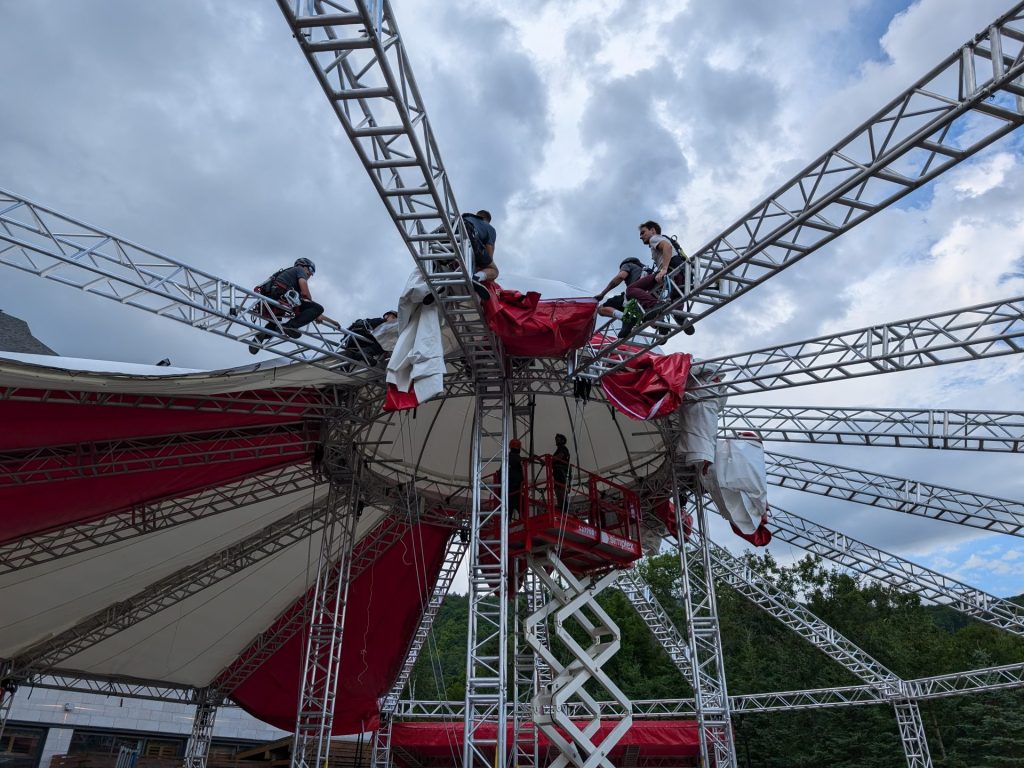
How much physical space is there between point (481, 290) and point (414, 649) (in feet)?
50.8

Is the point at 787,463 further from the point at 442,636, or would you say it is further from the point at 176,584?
the point at 442,636

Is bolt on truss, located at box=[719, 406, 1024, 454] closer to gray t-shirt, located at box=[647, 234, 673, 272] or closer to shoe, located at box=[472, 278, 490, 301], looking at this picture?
gray t-shirt, located at box=[647, 234, 673, 272]

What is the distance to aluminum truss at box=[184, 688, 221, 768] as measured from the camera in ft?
76.8

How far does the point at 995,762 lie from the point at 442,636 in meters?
29.8

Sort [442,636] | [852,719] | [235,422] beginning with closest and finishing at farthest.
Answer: [235,422] < [852,719] < [442,636]

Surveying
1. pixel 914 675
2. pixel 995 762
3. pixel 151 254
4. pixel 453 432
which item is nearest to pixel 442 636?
pixel 914 675

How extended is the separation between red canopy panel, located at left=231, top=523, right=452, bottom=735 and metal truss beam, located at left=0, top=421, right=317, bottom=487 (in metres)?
5.02

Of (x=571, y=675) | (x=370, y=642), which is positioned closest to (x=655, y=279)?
(x=571, y=675)

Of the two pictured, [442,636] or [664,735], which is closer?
[664,735]

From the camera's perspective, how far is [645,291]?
1003 centimetres

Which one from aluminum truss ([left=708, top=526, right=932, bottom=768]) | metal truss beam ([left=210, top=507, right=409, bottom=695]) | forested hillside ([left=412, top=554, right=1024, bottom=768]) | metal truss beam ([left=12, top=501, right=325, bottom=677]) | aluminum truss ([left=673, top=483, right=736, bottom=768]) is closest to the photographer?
aluminum truss ([left=673, top=483, right=736, bottom=768])

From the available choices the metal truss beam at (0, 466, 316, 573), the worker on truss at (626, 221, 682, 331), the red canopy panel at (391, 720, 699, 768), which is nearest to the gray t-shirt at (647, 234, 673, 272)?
the worker on truss at (626, 221, 682, 331)

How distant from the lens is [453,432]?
55.3ft

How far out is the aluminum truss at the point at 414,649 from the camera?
19344 mm
